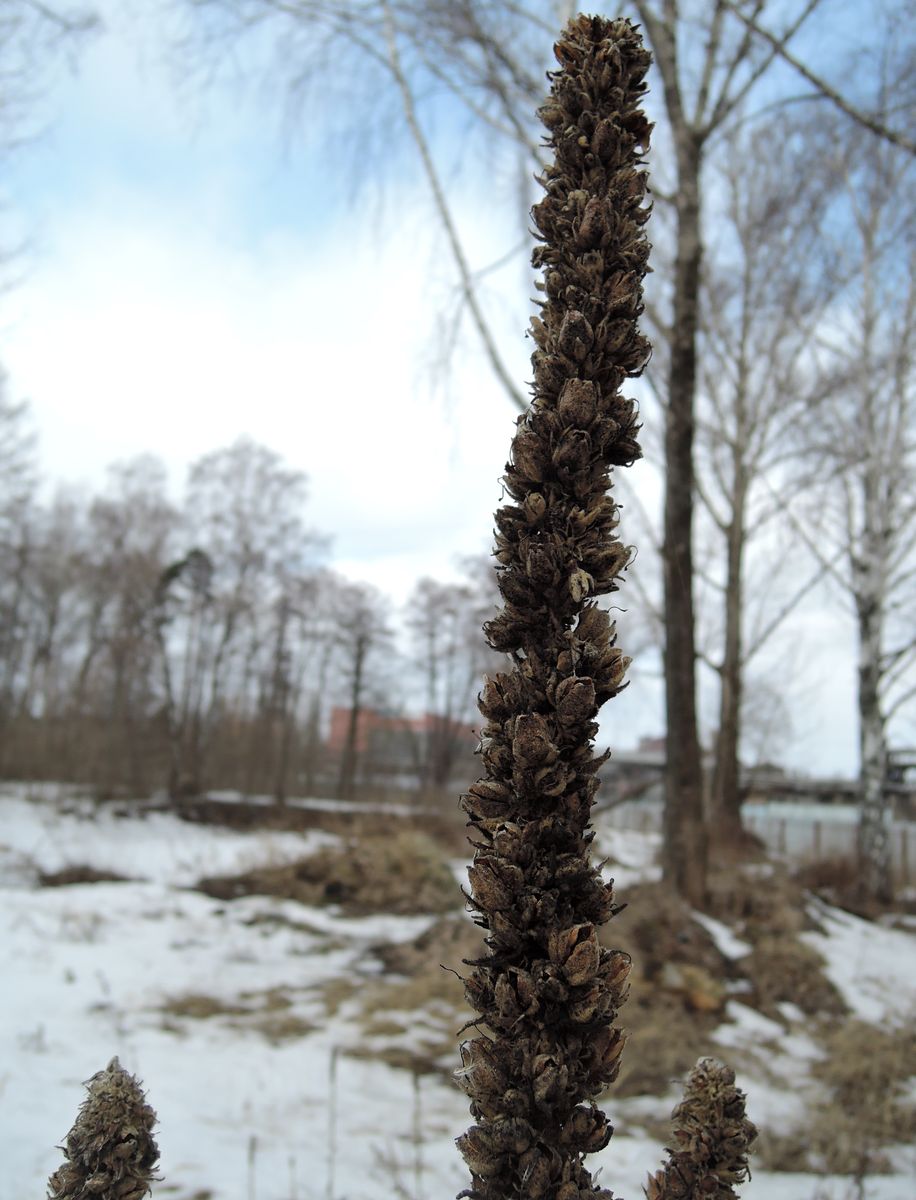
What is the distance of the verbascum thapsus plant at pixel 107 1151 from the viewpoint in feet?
3.26

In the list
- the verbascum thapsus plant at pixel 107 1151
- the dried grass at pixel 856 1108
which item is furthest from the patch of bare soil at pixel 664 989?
the verbascum thapsus plant at pixel 107 1151

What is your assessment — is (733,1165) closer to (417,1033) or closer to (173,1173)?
(173,1173)

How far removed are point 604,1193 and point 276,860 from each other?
12810mm

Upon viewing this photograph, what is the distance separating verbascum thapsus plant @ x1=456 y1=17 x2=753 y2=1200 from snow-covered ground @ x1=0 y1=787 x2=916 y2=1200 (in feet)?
9.54

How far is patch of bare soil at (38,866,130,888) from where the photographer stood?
40.1ft

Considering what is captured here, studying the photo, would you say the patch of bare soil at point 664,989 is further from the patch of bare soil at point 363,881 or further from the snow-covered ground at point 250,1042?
the patch of bare soil at point 363,881

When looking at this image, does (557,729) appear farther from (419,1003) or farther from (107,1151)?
(419,1003)

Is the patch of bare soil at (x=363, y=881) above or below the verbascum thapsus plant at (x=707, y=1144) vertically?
below

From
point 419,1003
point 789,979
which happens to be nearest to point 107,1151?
point 419,1003

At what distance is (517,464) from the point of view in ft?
3.27

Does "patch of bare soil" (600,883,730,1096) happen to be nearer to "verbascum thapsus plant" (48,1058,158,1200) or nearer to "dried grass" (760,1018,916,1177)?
"dried grass" (760,1018,916,1177)

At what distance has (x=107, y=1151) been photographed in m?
1.01

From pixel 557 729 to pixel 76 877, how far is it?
13.4 meters

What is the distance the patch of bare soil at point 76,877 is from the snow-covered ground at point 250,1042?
0.41 meters
